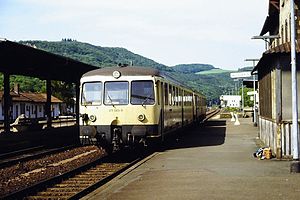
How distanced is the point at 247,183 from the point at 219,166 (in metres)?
2.93

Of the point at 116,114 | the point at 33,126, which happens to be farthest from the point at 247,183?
the point at 33,126

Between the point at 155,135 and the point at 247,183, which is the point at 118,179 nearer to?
the point at 247,183

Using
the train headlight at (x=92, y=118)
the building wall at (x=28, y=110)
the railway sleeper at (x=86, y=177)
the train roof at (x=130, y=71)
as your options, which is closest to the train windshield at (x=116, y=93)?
the train roof at (x=130, y=71)

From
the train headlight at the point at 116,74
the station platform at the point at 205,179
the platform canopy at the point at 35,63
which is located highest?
the platform canopy at the point at 35,63

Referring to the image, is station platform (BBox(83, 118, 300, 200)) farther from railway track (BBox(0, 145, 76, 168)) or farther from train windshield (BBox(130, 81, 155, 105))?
railway track (BBox(0, 145, 76, 168))

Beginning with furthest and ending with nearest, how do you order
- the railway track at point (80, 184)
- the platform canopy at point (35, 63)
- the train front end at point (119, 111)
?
1. the platform canopy at point (35, 63)
2. the train front end at point (119, 111)
3. the railway track at point (80, 184)

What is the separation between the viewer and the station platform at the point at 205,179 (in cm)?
928

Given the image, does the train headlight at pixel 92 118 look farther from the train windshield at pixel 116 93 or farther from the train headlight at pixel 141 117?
the train headlight at pixel 141 117

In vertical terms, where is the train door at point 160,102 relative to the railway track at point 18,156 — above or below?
above

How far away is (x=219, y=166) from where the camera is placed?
13.4 m

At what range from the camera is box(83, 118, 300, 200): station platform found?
928 cm

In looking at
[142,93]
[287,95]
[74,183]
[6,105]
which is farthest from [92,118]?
[6,105]

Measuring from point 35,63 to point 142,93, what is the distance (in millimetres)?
9344

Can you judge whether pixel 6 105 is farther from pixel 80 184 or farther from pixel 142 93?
pixel 80 184
